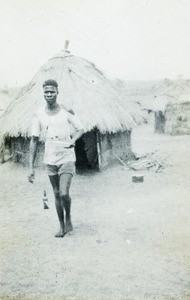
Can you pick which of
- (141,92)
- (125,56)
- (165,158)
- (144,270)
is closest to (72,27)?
(125,56)

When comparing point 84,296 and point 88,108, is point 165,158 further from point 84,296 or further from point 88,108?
point 84,296

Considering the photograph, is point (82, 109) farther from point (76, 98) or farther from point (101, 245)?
point (101, 245)

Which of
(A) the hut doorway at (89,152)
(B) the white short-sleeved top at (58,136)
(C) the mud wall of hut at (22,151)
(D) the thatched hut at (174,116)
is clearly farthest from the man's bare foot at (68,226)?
(D) the thatched hut at (174,116)

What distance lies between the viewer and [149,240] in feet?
13.7

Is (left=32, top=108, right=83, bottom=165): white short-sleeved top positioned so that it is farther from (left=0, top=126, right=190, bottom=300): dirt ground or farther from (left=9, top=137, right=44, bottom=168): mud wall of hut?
(left=9, top=137, right=44, bottom=168): mud wall of hut

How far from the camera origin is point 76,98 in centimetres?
770

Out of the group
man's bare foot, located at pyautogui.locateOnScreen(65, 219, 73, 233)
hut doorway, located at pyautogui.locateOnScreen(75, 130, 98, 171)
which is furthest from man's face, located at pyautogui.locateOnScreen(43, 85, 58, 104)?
hut doorway, located at pyautogui.locateOnScreen(75, 130, 98, 171)

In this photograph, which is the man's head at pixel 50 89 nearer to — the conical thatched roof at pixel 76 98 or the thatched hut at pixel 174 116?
the conical thatched roof at pixel 76 98

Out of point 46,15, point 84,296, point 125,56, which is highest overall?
point 46,15

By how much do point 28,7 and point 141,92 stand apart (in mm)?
19441

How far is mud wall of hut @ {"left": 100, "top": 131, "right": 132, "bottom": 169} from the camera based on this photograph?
325 inches

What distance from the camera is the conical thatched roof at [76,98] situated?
7645 mm

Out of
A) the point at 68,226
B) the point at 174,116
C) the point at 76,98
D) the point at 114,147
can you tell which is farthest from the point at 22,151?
the point at 174,116

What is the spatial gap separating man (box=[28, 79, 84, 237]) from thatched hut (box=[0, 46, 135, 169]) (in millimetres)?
3210
